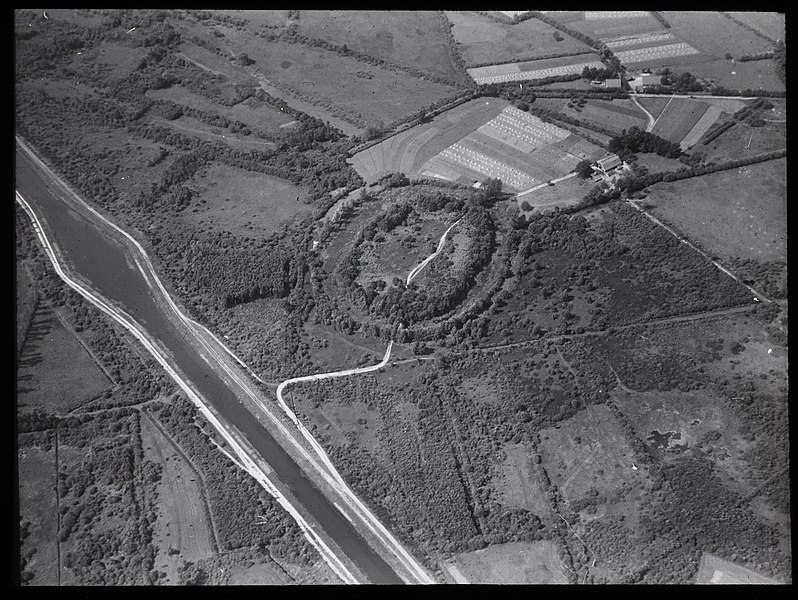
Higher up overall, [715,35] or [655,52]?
[715,35]

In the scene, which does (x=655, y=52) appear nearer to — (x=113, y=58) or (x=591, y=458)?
(x=591, y=458)

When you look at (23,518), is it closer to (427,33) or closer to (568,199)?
(568,199)

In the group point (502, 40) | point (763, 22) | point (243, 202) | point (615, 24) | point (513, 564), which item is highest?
point (763, 22)

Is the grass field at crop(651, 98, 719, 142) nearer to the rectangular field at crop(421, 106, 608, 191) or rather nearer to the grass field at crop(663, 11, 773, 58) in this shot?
the rectangular field at crop(421, 106, 608, 191)

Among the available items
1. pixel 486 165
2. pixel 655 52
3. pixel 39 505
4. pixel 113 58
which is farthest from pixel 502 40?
pixel 39 505

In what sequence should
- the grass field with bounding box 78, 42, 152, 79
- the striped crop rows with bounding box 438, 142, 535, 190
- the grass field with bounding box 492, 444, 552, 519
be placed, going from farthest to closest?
the grass field with bounding box 78, 42, 152, 79 → the striped crop rows with bounding box 438, 142, 535, 190 → the grass field with bounding box 492, 444, 552, 519

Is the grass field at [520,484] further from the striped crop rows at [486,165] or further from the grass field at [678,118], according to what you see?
the grass field at [678,118]

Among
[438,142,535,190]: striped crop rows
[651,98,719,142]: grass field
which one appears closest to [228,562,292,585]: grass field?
[438,142,535,190]: striped crop rows
